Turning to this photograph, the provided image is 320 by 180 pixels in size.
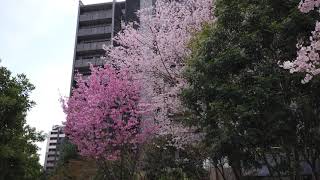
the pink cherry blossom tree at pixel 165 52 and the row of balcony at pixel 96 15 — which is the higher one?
the row of balcony at pixel 96 15

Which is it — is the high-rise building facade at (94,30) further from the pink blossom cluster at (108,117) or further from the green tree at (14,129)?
Result: the pink blossom cluster at (108,117)

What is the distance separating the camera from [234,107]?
977 centimetres

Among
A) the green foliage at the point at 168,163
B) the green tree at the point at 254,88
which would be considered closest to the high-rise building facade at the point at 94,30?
the green foliage at the point at 168,163

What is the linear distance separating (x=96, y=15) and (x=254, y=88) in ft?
160

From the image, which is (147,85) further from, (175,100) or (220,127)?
(220,127)

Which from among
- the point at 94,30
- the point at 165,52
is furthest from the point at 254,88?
the point at 94,30

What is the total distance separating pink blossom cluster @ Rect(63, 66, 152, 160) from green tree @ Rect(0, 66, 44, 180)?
3.56 m

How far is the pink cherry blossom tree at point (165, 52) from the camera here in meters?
15.6

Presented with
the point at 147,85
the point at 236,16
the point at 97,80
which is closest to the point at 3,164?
the point at 97,80

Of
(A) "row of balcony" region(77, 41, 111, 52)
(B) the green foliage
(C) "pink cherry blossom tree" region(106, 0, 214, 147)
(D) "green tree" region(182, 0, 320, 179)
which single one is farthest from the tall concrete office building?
(D) "green tree" region(182, 0, 320, 179)

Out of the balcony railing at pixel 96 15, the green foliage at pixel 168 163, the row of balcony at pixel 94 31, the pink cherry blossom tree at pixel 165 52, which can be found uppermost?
the balcony railing at pixel 96 15

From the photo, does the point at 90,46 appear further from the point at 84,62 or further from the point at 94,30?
the point at 94,30

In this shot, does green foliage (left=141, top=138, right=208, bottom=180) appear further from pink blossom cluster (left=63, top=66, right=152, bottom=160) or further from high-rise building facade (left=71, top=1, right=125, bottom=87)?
high-rise building facade (left=71, top=1, right=125, bottom=87)

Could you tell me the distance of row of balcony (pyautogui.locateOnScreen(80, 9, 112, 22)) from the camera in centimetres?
5556
